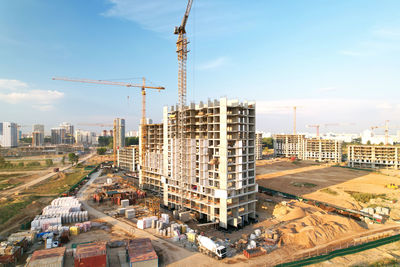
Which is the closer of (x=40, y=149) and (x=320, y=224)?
(x=320, y=224)

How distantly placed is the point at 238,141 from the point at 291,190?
33537mm

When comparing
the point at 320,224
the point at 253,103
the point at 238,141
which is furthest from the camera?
the point at 253,103

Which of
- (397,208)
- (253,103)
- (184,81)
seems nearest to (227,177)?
(253,103)

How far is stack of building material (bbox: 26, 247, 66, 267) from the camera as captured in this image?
22.4m

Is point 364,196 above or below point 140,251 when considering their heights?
below

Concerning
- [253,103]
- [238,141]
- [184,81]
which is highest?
[184,81]

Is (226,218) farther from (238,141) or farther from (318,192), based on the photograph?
(318,192)

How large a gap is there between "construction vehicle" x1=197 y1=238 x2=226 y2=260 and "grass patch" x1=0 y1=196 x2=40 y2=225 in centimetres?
3425

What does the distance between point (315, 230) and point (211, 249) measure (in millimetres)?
15155

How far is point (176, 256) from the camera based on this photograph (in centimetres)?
2619

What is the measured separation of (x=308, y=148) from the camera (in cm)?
12450

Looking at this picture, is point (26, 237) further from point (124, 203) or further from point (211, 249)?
point (211, 249)

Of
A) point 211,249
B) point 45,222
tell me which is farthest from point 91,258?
point 45,222

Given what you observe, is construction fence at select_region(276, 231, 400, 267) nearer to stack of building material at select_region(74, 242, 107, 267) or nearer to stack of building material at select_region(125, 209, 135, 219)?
stack of building material at select_region(74, 242, 107, 267)
